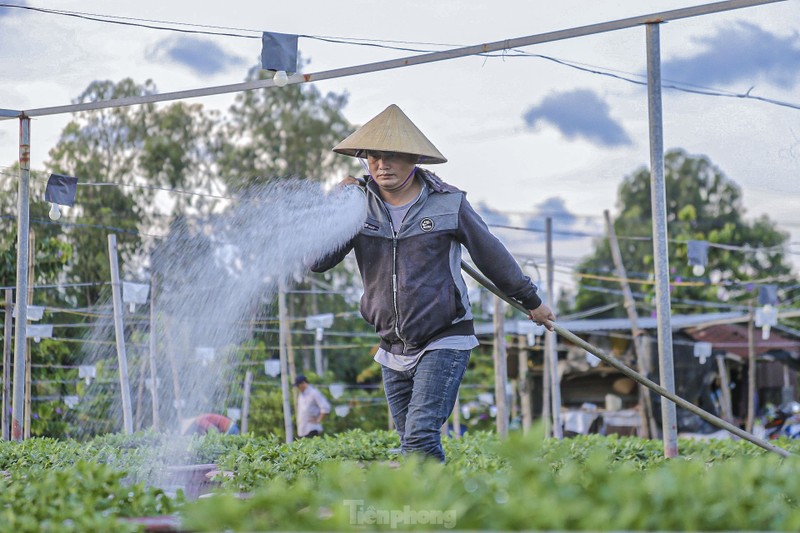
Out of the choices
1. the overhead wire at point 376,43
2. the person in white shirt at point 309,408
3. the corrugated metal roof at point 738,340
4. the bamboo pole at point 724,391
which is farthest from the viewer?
the corrugated metal roof at point 738,340

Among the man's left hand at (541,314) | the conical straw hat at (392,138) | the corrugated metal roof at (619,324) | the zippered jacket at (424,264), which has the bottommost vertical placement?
the corrugated metal roof at (619,324)

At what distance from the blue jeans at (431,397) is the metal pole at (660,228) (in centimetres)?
A: 220

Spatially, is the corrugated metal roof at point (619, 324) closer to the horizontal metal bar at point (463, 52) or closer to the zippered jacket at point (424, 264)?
the horizontal metal bar at point (463, 52)

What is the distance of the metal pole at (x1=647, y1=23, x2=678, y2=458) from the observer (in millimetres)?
6273

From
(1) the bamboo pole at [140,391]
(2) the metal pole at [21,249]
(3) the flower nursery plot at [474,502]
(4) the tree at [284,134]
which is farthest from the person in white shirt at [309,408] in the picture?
(4) the tree at [284,134]

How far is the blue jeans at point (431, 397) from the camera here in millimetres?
4359

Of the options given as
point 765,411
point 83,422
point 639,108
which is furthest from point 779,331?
point 639,108

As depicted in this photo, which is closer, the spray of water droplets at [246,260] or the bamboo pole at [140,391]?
the spray of water droplets at [246,260]

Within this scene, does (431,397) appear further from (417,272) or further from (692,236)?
(692,236)

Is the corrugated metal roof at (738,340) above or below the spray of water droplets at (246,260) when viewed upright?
below

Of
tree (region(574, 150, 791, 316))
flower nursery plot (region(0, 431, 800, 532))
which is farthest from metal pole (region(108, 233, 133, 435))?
tree (region(574, 150, 791, 316))

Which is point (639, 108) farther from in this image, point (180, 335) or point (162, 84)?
point (162, 84)

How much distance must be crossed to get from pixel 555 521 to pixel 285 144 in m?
27.7

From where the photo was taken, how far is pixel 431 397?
4.44m
